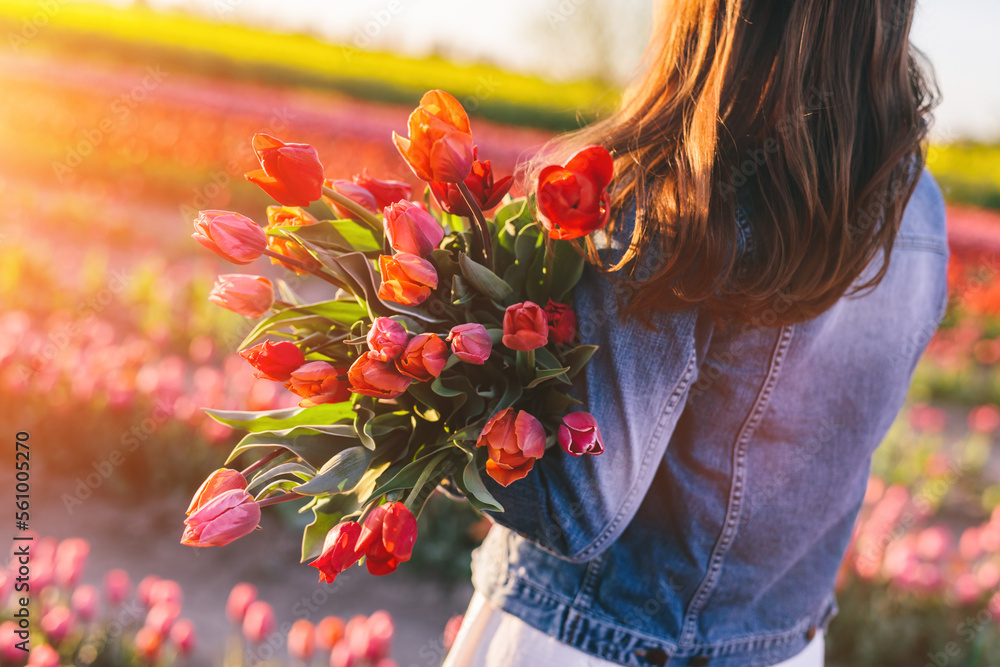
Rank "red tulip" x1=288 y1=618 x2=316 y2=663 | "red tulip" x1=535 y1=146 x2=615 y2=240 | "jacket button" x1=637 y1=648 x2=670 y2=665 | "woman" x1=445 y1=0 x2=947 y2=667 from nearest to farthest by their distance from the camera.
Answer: "red tulip" x1=535 y1=146 x2=615 y2=240 → "woman" x1=445 y1=0 x2=947 y2=667 → "jacket button" x1=637 y1=648 x2=670 y2=665 → "red tulip" x1=288 y1=618 x2=316 y2=663

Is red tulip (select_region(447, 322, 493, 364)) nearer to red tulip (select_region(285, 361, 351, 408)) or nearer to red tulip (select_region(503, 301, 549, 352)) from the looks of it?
red tulip (select_region(503, 301, 549, 352))

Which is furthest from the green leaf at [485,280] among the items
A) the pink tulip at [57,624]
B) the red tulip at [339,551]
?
the pink tulip at [57,624]

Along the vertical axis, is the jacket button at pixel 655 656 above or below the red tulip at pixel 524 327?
below

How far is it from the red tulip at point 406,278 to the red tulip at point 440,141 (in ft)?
0.35

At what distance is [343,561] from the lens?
833mm

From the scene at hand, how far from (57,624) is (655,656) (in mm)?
1792

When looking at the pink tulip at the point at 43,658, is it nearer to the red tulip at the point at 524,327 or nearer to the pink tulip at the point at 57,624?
the pink tulip at the point at 57,624

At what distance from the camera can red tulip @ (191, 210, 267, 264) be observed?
0.91m

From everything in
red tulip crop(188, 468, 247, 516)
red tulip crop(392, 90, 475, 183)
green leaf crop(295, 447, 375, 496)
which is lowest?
red tulip crop(188, 468, 247, 516)

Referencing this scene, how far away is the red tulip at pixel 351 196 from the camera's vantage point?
3.41 ft

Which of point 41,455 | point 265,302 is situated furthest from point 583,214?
point 41,455

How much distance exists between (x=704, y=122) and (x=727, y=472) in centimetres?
→ 52

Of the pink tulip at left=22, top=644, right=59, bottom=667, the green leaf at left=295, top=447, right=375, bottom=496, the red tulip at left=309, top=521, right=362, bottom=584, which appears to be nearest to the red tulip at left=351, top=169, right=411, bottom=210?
the green leaf at left=295, top=447, right=375, bottom=496

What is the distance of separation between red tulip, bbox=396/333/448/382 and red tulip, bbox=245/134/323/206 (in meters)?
0.24
